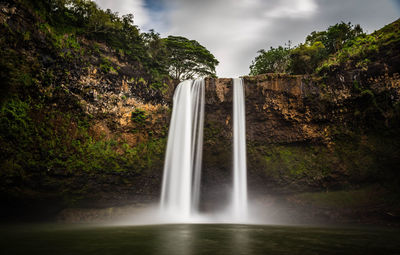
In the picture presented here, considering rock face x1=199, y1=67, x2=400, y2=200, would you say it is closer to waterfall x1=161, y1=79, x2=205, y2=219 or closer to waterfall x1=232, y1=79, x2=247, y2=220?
waterfall x1=232, y1=79, x2=247, y2=220

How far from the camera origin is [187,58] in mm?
21891

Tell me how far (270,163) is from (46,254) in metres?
11.3

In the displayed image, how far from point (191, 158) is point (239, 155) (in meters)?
2.79

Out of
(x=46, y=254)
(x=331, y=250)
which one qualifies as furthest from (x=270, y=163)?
(x=46, y=254)

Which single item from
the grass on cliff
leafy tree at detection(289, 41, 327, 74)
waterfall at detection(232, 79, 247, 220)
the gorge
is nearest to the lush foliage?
leafy tree at detection(289, 41, 327, 74)

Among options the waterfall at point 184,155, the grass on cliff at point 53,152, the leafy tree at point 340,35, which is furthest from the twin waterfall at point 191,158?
the leafy tree at point 340,35

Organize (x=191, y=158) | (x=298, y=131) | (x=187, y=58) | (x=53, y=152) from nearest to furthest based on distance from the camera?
(x=53, y=152)
(x=298, y=131)
(x=191, y=158)
(x=187, y=58)

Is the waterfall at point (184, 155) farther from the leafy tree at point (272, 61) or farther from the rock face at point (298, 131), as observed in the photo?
the leafy tree at point (272, 61)

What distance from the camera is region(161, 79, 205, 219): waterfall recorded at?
12.6 m

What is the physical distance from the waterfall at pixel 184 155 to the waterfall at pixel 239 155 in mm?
2029

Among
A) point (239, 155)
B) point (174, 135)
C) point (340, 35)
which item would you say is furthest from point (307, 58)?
point (174, 135)

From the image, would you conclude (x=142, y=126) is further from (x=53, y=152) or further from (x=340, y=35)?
(x=340, y=35)

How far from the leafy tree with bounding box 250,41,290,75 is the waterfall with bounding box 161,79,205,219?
11.8 meters

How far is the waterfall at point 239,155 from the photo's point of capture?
12.6m
